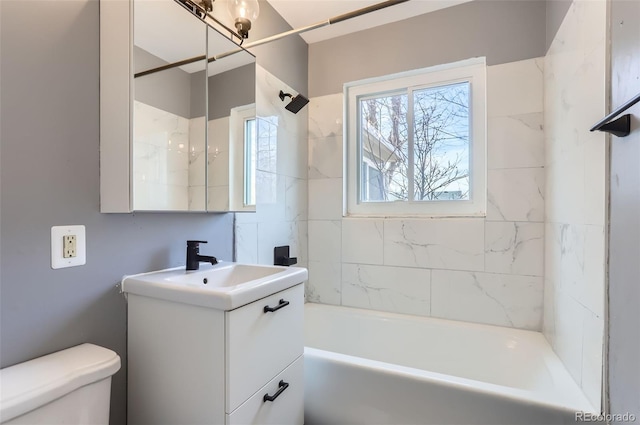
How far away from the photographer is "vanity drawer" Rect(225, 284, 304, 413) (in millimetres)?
934

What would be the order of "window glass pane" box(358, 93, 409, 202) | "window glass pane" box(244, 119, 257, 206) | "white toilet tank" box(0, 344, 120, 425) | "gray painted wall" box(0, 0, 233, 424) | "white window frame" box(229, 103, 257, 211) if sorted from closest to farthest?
1. "white toilet tank" box(0, 344, 120, 425)
2. "gray painted wall" box(0, 0, 233, 424)
3. "white window frame" box(229, 103, 257, 211)
4. "window glass pane" box(244, 119, 257, 206)
5. "window glass pane" box(358, 93, 409, 202)

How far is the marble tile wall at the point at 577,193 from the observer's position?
1076mm

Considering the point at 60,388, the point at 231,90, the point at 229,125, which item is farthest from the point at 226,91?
the point at 60,388

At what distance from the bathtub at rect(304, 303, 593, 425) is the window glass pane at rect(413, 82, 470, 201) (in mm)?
863

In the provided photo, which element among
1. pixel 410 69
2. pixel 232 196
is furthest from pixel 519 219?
pixel 232 196

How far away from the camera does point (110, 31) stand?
1.06 m

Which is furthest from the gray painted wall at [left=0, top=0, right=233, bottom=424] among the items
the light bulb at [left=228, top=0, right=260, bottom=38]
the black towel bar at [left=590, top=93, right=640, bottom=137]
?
the black towel bar at [left=590, top=93, right=640, bottom=137]

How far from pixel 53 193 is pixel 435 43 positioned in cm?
215

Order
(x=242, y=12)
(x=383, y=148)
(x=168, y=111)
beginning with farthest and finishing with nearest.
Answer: (x=383, y=148), (x=242, y=12), (x=168, y=111)

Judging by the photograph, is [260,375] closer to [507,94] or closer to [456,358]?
[456,358]

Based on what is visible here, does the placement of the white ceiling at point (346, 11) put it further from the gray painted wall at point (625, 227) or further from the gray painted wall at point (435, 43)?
the gray painted wall at point (625, 227)

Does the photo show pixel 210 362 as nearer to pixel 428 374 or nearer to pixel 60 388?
pixel 60 388

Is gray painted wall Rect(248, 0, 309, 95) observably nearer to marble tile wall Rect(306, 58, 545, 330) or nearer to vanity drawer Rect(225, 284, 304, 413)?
marble tile wall Rect(306, 58, 545, 330)

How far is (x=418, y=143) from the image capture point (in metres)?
2.19
